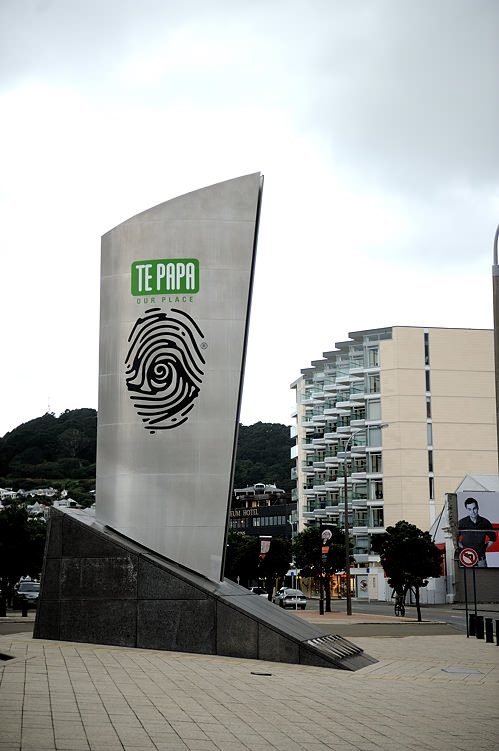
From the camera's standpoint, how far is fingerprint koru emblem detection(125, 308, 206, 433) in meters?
19.5

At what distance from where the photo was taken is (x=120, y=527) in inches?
756

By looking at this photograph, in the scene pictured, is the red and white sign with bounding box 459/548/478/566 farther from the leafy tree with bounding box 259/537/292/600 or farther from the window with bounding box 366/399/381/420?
the window with bounding box 366/399/381/420

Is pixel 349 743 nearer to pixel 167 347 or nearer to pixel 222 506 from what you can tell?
pixel 222 506

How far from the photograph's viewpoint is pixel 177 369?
19.5m

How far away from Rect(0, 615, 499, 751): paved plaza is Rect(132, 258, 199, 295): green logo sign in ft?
25.0

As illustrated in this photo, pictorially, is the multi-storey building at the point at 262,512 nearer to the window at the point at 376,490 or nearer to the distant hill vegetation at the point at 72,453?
the distant hill vegetation at the point at 72,453

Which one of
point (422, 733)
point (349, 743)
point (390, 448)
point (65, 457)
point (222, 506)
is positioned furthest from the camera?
point (65, 457)

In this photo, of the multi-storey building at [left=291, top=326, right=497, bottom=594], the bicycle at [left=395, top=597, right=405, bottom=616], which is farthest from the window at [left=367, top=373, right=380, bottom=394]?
the bicycle at [left=395, top=597, right=405, bottom=616]

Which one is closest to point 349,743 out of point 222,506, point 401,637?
point 222,506

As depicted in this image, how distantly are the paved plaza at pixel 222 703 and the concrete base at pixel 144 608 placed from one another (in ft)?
1.32

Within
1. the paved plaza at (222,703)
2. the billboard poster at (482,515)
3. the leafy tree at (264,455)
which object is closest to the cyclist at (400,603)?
the billboard poster at (482,515)

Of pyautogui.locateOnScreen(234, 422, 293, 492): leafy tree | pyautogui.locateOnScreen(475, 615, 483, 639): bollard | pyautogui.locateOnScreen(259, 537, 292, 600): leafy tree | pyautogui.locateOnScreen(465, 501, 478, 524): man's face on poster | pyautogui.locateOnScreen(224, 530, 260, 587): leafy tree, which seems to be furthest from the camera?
pyautogui.locateOnScreen(234, 422, 293, 492): leafy tree

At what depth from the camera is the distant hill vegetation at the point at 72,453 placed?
11119cm

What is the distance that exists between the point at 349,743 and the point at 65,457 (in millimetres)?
110992
